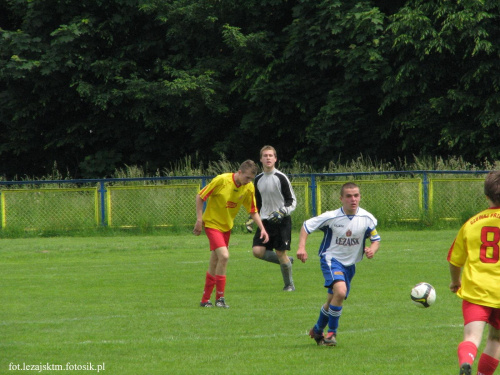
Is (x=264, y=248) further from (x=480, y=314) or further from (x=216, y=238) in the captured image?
(x=480, y=314)

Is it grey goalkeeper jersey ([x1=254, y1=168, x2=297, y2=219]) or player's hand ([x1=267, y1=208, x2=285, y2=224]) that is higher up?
grey goalkeeper jersey ([x1=254, y1=168, x2=297, y2=219])

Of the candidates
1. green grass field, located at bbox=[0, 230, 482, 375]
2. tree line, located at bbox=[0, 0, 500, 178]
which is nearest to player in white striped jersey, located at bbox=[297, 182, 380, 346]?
green grass field, located at bbox=[0, 230, 482, 375]

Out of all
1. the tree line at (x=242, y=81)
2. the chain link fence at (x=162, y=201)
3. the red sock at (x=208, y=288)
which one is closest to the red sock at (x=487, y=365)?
the red sock at (x=208, y=288)

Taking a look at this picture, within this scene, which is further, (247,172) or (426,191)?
(426,191)

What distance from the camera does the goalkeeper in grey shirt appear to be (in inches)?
472

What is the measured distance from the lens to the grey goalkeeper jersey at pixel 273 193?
1201 cm

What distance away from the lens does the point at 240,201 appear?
10.8 metres

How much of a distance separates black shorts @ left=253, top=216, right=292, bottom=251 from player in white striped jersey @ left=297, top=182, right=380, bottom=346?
162 inches

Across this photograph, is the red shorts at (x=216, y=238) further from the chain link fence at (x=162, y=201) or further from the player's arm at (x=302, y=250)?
the chain link fence at (x=162, y=201)

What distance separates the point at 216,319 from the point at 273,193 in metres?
3.23

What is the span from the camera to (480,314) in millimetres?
5309

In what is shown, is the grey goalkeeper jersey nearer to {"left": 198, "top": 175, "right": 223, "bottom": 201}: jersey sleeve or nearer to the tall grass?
{"left": 198, "top": 175, "right": 223, "bottom": 201}: jersey sleeve

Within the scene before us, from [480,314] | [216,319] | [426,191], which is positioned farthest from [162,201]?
[480,314]

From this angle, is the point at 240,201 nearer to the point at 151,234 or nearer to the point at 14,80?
the point at 151,234
